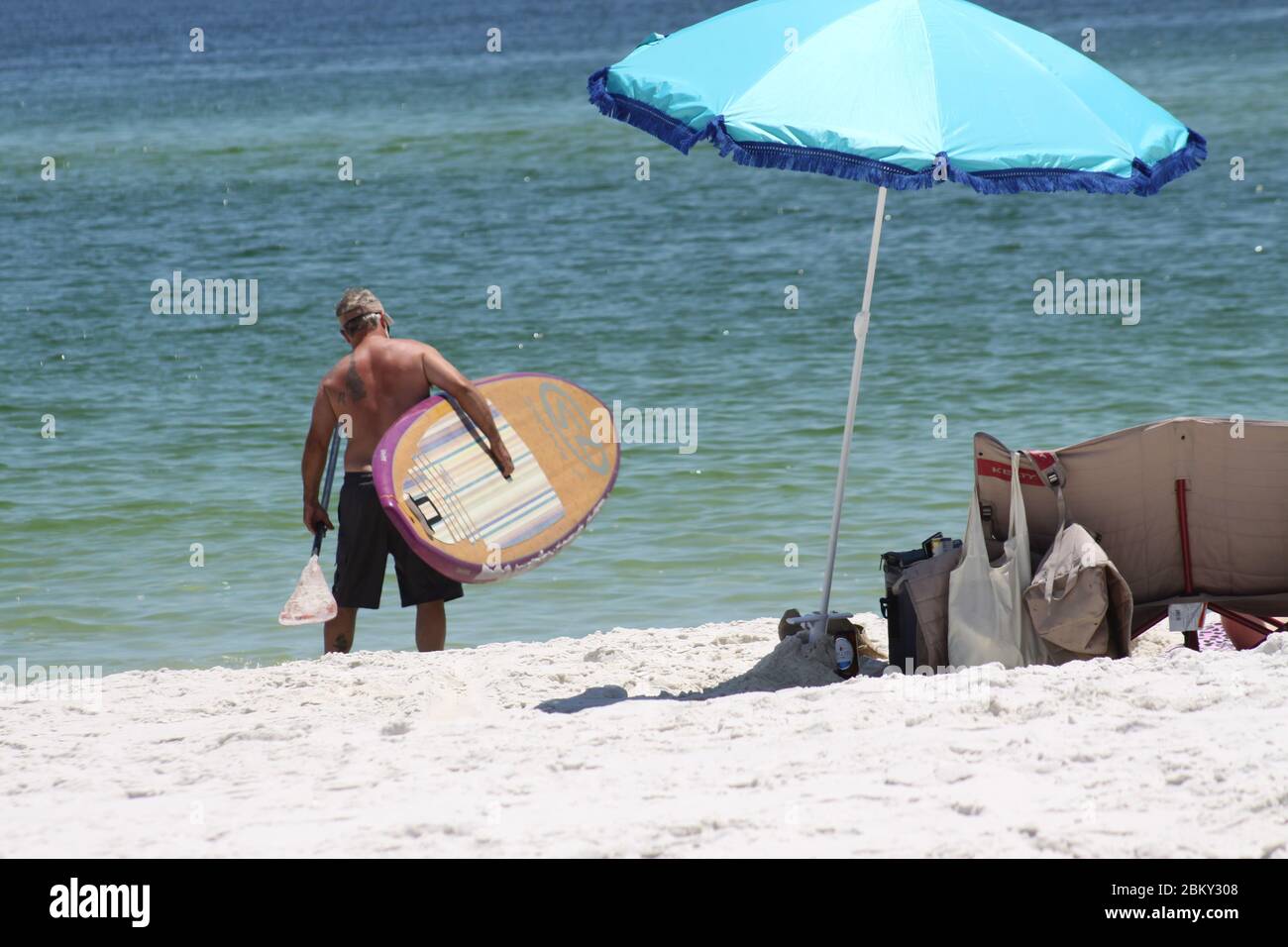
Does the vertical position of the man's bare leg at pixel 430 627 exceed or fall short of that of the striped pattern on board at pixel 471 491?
it falls short

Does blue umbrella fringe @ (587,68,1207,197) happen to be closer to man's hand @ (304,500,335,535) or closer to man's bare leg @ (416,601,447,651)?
man's hand @ (304,500,335,535)

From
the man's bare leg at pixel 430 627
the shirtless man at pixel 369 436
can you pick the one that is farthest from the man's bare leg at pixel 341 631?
the man's bare leg at pixel 430 627

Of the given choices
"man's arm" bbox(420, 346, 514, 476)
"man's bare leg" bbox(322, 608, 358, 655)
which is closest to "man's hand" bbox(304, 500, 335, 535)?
"man's bare leg" bbox(322, 608, 358, 655)

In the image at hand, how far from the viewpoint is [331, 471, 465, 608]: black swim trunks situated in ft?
19.6

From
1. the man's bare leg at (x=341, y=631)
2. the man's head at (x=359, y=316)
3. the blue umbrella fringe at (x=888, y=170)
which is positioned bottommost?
the man's bare leg at (x=341, y=631)

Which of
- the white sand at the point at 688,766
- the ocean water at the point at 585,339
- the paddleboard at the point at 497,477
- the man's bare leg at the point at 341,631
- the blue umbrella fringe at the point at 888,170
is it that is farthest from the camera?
the ocean water at the point at 585,339

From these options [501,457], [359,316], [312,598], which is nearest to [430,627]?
[312,598]

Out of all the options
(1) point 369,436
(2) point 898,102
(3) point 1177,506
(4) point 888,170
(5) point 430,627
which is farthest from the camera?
(5) point 430,627

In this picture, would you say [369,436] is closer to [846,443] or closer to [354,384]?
[354,384]

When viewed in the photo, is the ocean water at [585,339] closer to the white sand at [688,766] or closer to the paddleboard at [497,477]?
the paddleboard at [497,477]

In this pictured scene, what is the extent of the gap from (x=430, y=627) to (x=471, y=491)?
0.67 m

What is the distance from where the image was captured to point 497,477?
236 inches

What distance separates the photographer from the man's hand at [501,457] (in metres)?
5.95
